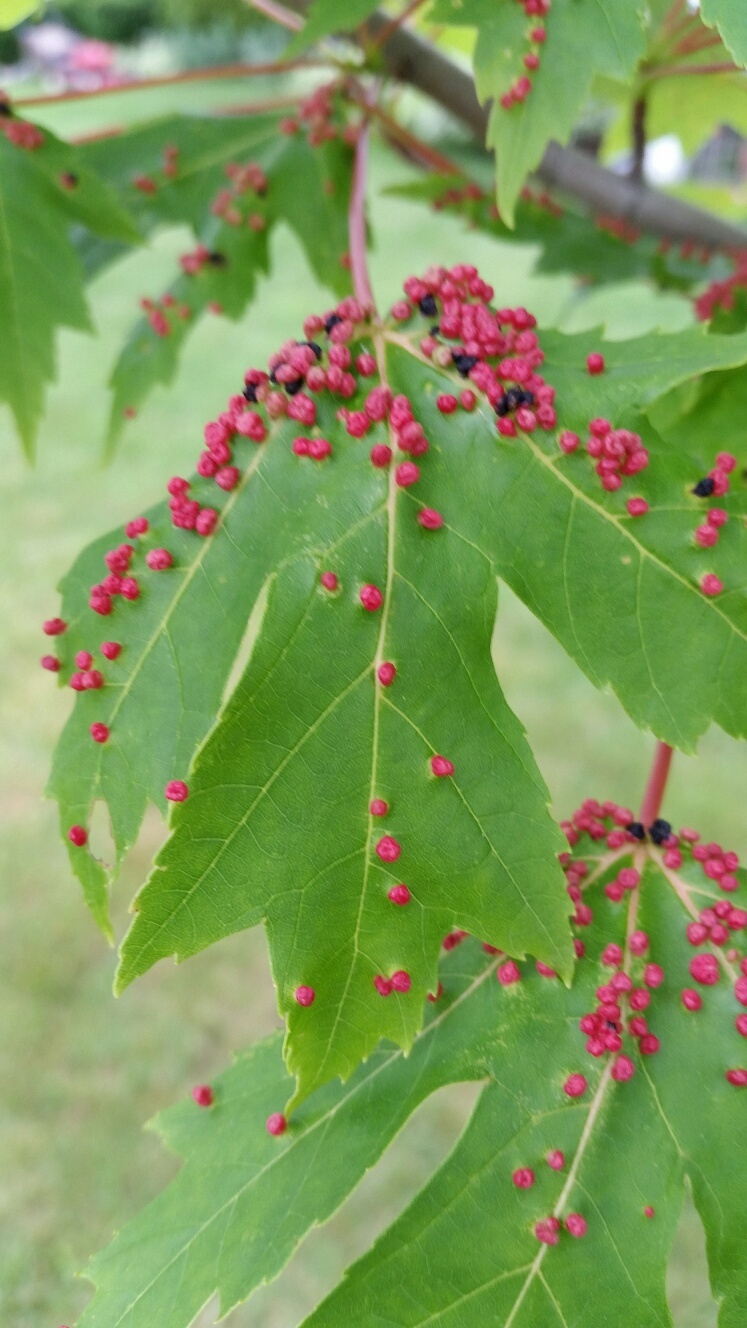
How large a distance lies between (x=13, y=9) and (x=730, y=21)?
27.7 inches

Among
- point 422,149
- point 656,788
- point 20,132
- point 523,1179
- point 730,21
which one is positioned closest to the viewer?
point 730,21

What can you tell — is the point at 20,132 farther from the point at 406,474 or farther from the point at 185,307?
the point at 406,474

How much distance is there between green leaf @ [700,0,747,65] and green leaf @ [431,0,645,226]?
2.6 inches

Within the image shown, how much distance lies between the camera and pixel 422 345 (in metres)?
0.85

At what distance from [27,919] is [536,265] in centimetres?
206

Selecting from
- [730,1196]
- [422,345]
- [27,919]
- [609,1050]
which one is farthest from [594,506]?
[27,919]

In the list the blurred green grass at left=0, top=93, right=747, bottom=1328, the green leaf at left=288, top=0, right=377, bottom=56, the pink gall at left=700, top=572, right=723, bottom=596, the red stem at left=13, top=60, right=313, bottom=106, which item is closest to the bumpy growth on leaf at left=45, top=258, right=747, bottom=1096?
the pink gall at left=700, top=572, right=723, bottom=596

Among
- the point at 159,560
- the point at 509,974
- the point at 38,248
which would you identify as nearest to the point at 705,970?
the point at 509,974

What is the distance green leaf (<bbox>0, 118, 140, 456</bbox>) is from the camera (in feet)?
3.60

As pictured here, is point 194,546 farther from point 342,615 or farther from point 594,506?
point 594,506

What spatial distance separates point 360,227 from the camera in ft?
3.64

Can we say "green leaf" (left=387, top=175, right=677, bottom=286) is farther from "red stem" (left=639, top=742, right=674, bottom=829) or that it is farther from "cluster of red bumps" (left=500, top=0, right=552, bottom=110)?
"red stem" (left=639, top=742, right=674, bottom=829)

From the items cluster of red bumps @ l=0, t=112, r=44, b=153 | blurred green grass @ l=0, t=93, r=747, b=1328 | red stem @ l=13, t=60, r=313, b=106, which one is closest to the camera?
cluster of red bumps @ l=0, t=112, r=44, b=153

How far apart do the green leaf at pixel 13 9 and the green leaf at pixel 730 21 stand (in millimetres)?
675
